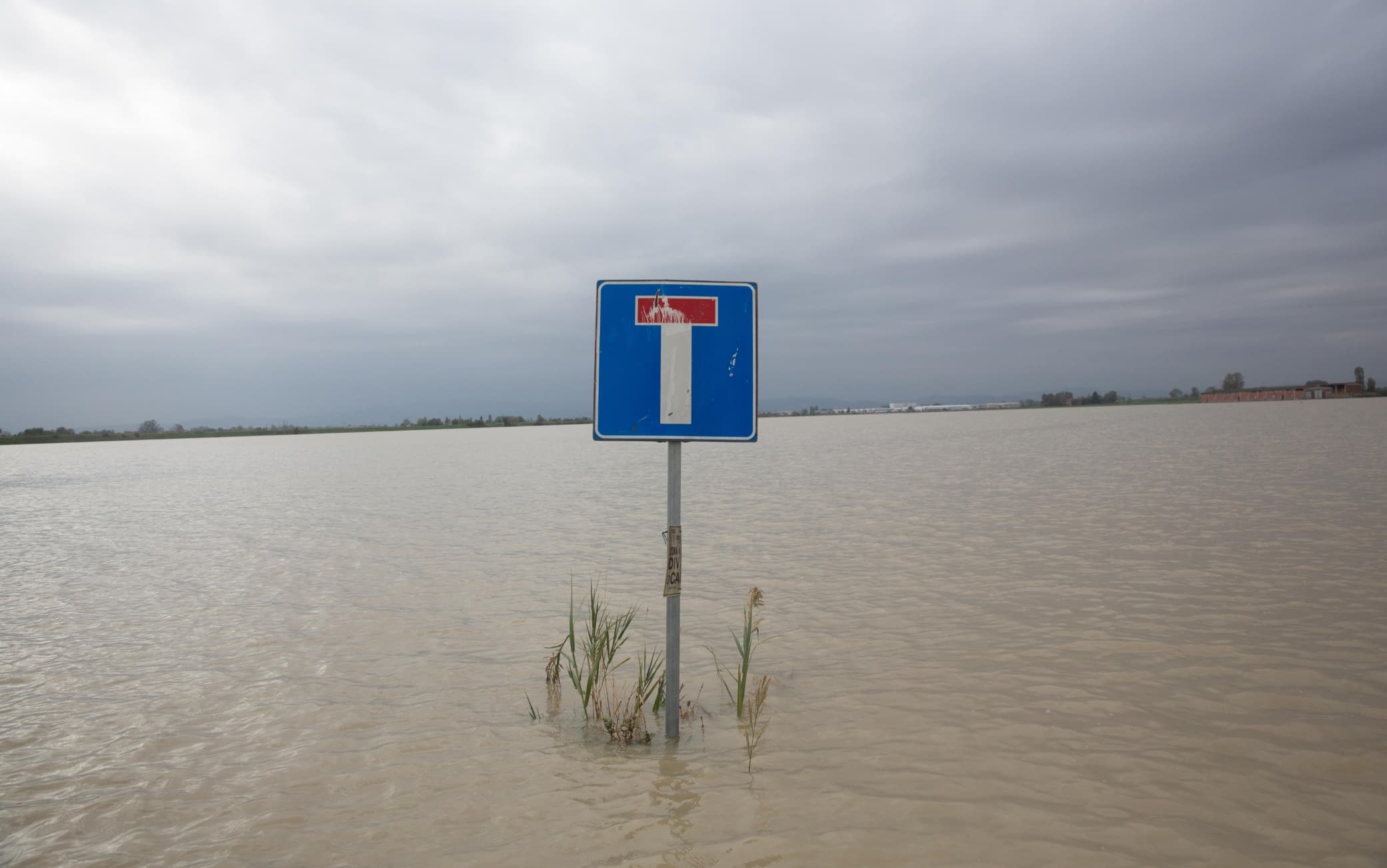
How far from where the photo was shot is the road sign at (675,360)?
491cm

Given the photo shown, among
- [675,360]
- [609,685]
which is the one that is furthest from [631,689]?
[675,360]

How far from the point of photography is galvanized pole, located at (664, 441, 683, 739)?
511cm

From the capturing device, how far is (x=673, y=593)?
204 inches

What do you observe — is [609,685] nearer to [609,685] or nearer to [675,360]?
[609,685]

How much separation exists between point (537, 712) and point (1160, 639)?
562 cm

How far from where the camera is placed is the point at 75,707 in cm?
637

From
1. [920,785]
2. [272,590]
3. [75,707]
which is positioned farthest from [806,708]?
[272,590]

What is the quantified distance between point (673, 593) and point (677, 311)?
6.17ft

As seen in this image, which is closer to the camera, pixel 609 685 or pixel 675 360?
pixel 675 360

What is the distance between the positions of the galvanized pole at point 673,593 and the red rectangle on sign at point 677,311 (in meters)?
0.80

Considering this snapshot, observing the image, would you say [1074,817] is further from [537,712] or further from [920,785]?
[537,712]

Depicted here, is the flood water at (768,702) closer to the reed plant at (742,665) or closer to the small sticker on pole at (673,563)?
the reed plant at (742,665)

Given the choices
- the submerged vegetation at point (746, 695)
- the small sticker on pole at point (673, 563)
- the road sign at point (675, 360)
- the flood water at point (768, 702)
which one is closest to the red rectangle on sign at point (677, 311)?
the road sign at point (675, 360)

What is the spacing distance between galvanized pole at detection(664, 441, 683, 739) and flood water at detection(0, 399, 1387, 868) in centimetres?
33
